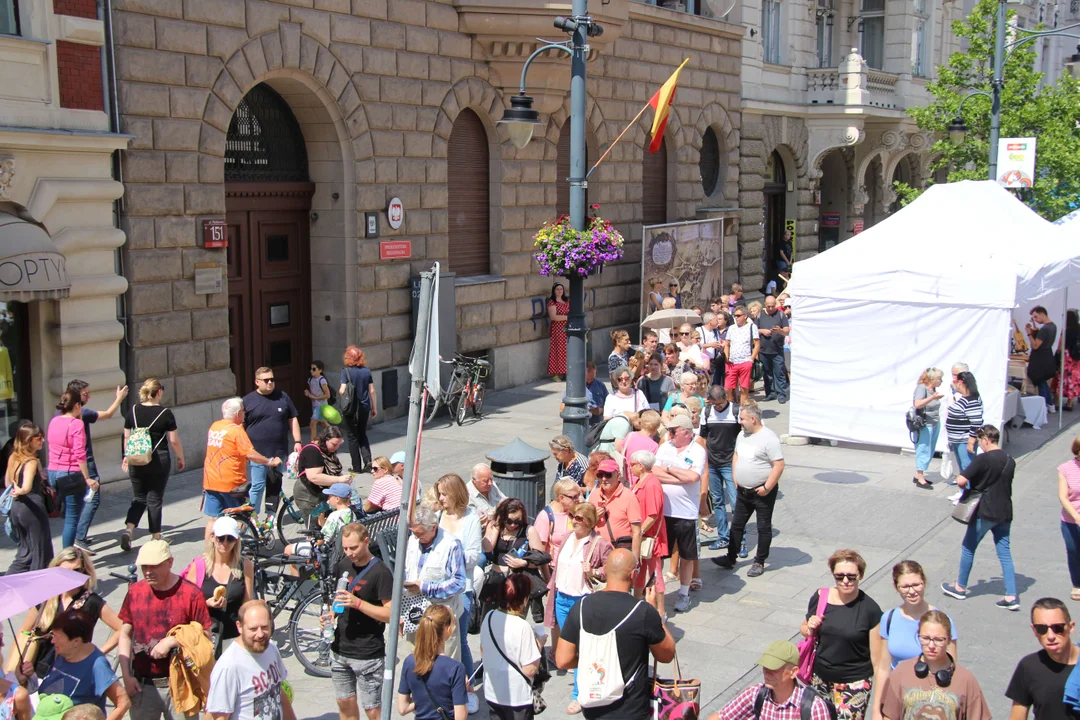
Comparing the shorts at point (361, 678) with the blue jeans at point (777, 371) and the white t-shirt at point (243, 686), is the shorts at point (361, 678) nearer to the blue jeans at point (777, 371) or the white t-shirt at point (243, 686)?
the white t-shirt at point (243, 686)

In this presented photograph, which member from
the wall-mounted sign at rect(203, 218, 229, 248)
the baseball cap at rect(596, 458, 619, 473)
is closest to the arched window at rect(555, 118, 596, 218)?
the wall-mounted sign at rect(203, 218, 229, 248)

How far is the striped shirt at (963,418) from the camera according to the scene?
1356cm

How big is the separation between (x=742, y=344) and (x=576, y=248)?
516 centimetres

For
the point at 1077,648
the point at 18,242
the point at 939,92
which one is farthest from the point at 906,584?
the point at 939,92

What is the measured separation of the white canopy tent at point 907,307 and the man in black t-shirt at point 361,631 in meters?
10.3

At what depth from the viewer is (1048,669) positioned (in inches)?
244

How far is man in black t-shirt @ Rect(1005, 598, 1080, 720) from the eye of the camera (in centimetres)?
611

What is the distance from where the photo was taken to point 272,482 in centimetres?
1164

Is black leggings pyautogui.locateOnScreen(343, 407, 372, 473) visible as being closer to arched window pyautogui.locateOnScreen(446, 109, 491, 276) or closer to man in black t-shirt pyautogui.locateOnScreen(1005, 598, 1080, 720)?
arched window pyautogui.locateOnScreen(446, 109, 491, 276)

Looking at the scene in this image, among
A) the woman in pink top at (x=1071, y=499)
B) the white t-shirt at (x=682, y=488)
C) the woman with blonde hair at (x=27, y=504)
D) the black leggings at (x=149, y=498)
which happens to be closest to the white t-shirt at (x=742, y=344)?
the woman in pink top at (x=1071, y=499)

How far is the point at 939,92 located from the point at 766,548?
19266 mm

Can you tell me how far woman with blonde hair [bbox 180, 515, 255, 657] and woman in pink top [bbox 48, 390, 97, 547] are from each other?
3.71 metres

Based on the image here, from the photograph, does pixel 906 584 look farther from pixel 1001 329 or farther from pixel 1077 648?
pixel 1001 329

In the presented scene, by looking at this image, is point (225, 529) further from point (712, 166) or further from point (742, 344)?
point (712, 166)
